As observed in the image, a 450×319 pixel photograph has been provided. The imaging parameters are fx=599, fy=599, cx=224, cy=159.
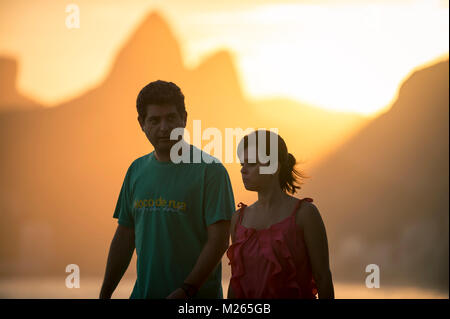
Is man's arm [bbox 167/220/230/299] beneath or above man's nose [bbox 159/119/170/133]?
beneath

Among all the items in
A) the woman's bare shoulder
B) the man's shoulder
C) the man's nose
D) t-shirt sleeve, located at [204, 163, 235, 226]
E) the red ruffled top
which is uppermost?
the man's nose

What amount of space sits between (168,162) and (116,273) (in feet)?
2.16

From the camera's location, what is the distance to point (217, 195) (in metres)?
2.72

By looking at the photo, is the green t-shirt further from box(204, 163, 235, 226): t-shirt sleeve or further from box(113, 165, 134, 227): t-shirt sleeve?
box(113, 165, 134, 227): t-shirt sleeve

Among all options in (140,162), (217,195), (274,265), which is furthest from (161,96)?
(274,265)

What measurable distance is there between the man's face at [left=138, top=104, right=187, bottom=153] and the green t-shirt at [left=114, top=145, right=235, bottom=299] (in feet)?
0.42

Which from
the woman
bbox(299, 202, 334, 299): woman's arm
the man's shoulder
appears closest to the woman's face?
the woman

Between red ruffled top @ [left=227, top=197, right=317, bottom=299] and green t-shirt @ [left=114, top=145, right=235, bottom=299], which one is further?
green t-shirt @ [left=114, top=145, right=235, bottom=299]

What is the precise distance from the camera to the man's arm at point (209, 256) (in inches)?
103

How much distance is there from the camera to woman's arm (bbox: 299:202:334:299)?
2.48 metres

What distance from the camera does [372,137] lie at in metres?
28.8
